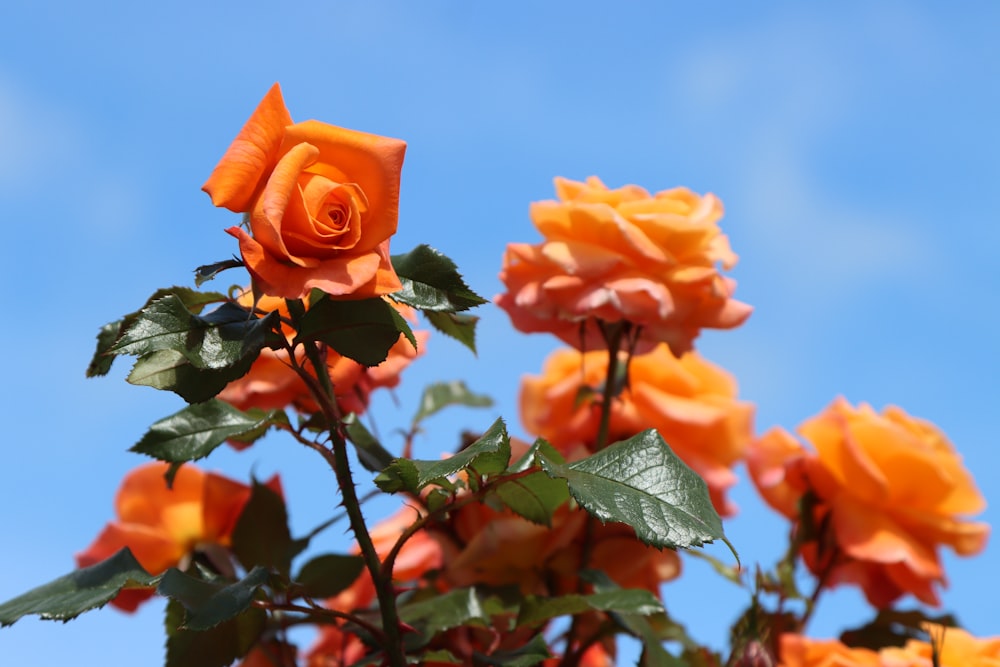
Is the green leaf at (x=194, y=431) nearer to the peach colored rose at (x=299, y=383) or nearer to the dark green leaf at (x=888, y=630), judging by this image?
the peach colored rose at (x=299, y=383)

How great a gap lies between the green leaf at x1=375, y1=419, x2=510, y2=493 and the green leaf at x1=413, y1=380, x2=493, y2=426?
67cm

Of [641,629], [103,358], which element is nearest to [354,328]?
[103,358]

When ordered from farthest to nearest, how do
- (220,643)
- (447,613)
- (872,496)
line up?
(872,496) < (447,613) < (220,643)

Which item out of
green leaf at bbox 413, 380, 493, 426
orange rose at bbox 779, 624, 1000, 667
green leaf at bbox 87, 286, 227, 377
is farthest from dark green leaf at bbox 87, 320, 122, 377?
orange rose at bbox 779, 624, 1000, 667

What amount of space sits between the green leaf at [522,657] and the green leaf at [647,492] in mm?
262

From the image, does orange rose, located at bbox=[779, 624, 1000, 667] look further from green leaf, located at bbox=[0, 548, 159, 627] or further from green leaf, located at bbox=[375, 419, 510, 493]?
green leaf, located at bbox=[0, 548, 159, 627]

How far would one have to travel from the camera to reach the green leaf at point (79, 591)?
0.85 metres

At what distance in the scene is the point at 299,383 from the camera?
118 cm

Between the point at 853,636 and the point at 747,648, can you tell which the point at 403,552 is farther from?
the point at 853,636

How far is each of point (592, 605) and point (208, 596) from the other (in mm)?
367

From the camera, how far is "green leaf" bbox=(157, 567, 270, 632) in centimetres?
78

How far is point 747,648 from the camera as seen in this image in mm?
1103

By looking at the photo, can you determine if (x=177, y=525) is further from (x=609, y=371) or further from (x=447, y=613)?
(x=609, y=371)

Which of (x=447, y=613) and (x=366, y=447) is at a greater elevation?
(x=366, y=447)
